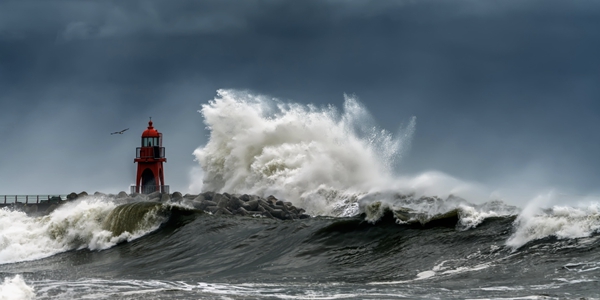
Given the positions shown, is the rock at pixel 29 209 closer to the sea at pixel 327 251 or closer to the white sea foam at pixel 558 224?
the sea at pixel 327 251

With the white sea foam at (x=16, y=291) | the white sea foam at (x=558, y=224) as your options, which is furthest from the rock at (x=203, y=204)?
the white sea foam at (x=558, y=224)

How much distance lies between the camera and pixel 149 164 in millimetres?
28062

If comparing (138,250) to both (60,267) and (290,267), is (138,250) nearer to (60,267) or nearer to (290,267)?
(60,267)

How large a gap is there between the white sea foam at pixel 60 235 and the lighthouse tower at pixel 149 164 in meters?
7.30

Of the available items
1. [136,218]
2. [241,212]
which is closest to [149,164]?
[241,212]

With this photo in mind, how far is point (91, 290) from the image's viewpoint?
1045 centimetres

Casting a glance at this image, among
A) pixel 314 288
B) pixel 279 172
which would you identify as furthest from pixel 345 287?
pixel 279 172

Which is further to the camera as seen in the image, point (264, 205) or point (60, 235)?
point (264, 205)

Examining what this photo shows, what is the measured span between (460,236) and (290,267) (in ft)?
10.3

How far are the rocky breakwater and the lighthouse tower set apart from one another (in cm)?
498

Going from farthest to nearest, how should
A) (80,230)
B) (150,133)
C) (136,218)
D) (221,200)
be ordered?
(150,133) → (221,200) → (80,230) → (136,218)

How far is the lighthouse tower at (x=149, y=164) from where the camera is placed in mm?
27953

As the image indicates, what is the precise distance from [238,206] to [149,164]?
311 inches

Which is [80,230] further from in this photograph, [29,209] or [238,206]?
[29,209]
